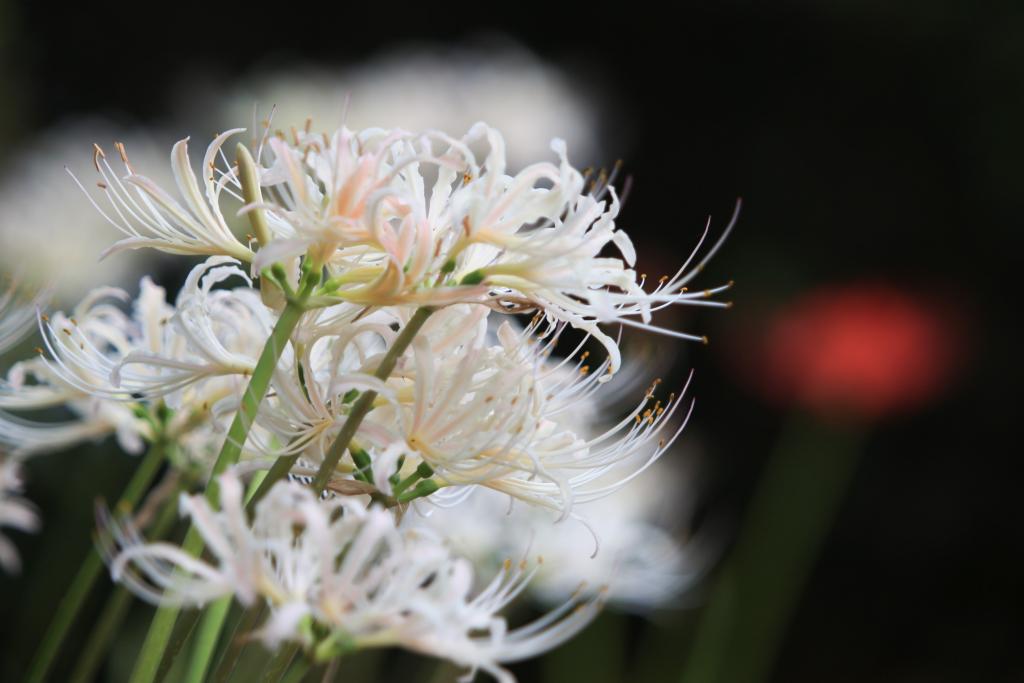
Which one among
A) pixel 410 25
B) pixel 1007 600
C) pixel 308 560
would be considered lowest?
pixel 1007 600

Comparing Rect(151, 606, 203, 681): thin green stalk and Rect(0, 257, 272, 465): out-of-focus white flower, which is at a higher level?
Rect(0, 257, 272, 465): out-of-focus white flower

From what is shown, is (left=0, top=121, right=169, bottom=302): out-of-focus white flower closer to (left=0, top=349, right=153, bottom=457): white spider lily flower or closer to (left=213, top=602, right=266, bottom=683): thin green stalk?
Answer: (left=0, top=349, right=153, bottom=457): white spider lily flower

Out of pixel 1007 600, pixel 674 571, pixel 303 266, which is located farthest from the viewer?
pixel 1007 600

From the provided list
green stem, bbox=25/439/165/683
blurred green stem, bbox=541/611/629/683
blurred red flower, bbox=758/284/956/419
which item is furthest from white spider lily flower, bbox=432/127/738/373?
blurred red flower, bbox=758/284/956/419

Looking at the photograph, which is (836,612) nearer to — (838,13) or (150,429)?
(838,13)

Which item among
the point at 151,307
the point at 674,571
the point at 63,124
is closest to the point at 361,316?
the point at 151,307

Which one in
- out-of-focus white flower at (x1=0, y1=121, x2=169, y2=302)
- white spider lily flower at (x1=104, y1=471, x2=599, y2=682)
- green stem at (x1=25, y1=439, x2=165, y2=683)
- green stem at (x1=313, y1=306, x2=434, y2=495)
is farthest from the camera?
out-of-focus white flower at (x1=0, y1=121, x2=169, y2=302)

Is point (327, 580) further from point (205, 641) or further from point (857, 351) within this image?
point (857, 351)
